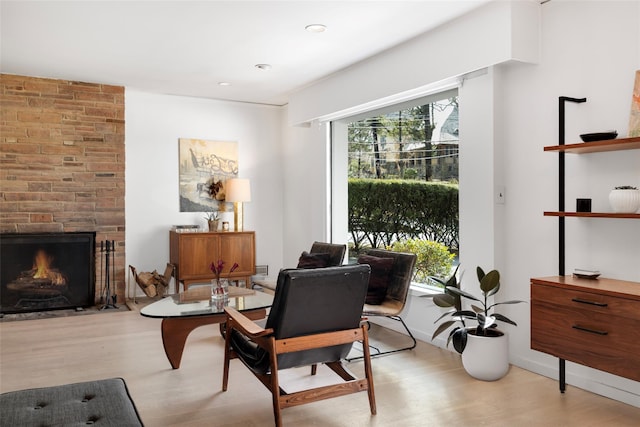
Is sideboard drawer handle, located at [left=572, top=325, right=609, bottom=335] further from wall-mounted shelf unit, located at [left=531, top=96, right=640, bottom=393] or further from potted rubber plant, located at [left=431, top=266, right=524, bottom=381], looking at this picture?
potted rubber plant, located at [left=431, top=266, right=524, bottom=381]

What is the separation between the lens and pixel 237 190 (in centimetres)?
660

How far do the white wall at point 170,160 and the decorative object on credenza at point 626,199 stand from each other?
16.4 ft

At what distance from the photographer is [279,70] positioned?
552 centimetres

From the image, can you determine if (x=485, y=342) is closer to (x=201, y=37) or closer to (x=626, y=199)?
(x=626, y=199)

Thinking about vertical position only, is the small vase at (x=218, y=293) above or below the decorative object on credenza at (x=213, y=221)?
below

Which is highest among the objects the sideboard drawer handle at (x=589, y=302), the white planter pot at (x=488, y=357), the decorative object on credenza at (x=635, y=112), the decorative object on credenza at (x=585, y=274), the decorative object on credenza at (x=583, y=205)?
the decorative object on credenza at (x=635, y=112)

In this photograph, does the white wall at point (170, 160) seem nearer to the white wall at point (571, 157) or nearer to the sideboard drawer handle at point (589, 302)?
the white wall at point (571, 157)

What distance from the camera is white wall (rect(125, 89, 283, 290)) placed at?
21.4 feet

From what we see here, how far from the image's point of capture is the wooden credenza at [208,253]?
6.25 m

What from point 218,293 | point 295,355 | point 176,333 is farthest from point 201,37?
point 295,355

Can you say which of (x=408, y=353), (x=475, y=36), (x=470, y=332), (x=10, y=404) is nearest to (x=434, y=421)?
(x=470, y=332)

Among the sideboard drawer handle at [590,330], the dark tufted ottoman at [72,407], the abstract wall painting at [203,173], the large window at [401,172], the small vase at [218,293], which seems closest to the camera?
the dark tufted ottoman at [72,407]

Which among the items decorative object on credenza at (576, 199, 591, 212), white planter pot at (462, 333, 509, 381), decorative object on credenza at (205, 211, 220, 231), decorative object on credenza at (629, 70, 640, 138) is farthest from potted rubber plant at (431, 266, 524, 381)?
decorative object on credenza at (205, 211, 220, 231)

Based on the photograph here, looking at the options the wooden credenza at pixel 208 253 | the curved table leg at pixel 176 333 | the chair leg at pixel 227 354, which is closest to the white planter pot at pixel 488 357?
the chair leg at pixel 227 354
